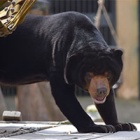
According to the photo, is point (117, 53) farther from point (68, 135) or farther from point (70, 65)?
point (68, 135)

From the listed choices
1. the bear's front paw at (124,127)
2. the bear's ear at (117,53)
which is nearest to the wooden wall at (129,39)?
the bear's front paw at (124,127)

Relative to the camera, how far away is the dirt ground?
1403 cm

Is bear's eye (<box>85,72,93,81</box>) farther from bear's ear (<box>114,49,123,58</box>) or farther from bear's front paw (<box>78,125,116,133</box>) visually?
bear's front paw (<box>78,125,116,133</box>)

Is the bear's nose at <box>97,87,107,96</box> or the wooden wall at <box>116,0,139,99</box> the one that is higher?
the bear's nose at <box>97,87,107,96</box>

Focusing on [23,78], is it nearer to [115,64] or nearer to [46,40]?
[46,40]

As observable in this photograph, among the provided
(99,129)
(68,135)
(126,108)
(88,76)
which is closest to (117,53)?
(88,76)

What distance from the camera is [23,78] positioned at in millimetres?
6469

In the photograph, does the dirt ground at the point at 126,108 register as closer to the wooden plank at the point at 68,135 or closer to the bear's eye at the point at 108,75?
the wooden plank at the point at 68,135

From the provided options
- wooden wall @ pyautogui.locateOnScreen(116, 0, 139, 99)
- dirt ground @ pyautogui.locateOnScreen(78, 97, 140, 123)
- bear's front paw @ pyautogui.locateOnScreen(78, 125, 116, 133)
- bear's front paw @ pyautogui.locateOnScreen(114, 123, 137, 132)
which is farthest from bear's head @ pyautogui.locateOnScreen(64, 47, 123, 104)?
wooden wall @ pyautogui.locateOnScreen(116, 0, 139, 99)

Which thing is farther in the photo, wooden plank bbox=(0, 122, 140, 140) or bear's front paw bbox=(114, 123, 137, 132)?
bear's front paw bbox=(114, 123, 137, 132)

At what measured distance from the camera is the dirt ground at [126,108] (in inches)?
552

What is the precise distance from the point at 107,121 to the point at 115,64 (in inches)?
21.4

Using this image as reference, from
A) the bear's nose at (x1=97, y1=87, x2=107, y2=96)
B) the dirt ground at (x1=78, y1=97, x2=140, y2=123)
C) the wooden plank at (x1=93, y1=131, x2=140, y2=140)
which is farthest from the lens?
the dirt ground at (x1=78, y1=97, x2=140, y2=123)

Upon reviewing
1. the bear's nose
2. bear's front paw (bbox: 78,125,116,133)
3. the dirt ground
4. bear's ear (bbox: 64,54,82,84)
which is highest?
bear's ear (bbox: 64,54,82,84)
